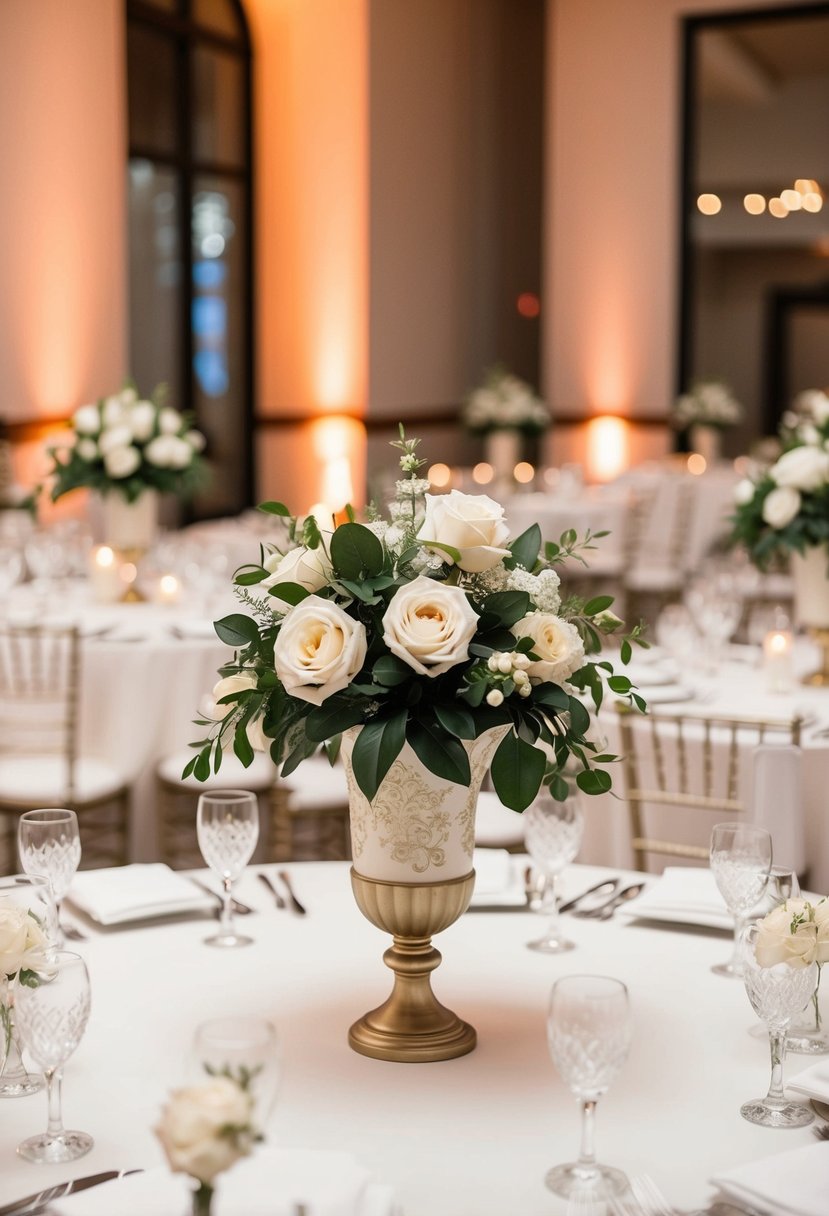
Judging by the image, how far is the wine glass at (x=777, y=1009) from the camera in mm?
1731

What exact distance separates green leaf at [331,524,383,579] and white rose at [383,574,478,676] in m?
0.07

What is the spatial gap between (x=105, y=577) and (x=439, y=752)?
4014 millimetres

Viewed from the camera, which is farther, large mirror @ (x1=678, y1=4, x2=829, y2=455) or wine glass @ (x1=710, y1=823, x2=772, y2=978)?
large mirror @ (x1=678, y1=4, x2=829, y2=455)

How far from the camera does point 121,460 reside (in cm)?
557

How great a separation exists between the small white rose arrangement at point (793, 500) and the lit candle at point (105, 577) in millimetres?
2276

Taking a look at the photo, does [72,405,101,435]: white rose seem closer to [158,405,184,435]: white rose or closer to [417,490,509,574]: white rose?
[158,405,184,435]: white rose

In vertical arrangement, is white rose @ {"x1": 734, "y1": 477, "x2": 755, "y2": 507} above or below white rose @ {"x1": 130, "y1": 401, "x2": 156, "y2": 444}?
below

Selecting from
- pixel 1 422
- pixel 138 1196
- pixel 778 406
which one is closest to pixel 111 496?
pixel 1 422

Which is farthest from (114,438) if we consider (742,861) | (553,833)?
(742,861)

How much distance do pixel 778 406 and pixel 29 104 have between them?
9.64m

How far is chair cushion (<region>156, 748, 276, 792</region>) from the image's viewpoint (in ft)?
15.3

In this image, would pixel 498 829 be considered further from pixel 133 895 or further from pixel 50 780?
pixel 133 895

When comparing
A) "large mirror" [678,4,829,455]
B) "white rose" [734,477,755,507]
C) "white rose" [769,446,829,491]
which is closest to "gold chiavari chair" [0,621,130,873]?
"white rose" [734,477,755,507]

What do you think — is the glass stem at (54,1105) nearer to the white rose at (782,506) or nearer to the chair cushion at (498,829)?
the chair cushion at (498,829)
